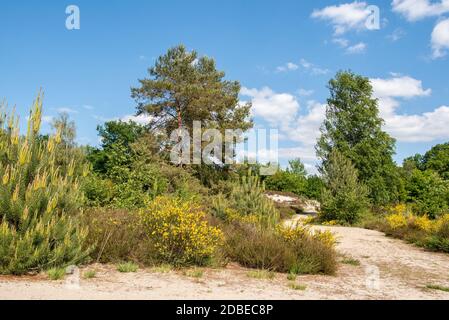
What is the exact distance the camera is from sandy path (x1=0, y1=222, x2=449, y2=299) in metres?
5.72

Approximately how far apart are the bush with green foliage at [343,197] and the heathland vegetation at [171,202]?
68mm

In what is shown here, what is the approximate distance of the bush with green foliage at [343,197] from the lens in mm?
24656

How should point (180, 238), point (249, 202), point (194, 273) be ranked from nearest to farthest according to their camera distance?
1. point (194, 273)
2. point (180, 238)
3. point (249, 202)

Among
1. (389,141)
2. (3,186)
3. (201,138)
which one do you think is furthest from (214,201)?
(389,141)

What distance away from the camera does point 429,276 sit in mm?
8633

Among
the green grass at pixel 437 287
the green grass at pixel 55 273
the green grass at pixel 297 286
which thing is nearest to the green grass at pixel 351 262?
the green grass at pixel 437 287

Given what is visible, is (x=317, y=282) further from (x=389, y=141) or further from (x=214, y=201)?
(x=389, y=141)

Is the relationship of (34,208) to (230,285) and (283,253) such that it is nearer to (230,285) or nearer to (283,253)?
(230,285)

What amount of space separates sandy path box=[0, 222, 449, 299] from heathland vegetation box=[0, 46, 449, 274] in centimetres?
50

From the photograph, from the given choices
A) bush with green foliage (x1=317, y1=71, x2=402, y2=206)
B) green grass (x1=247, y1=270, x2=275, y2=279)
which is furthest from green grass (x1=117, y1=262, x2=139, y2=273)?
bush with green foliage (x1=317, y1=71, x2=402, y2=206)

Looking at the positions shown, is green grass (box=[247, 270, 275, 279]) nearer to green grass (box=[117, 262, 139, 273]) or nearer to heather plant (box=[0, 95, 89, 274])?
green grass (box=[117, 262, 139, 273])

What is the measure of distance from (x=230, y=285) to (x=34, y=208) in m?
3.53

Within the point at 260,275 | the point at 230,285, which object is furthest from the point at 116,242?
the point at 260,275

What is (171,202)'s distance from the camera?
9633mm
